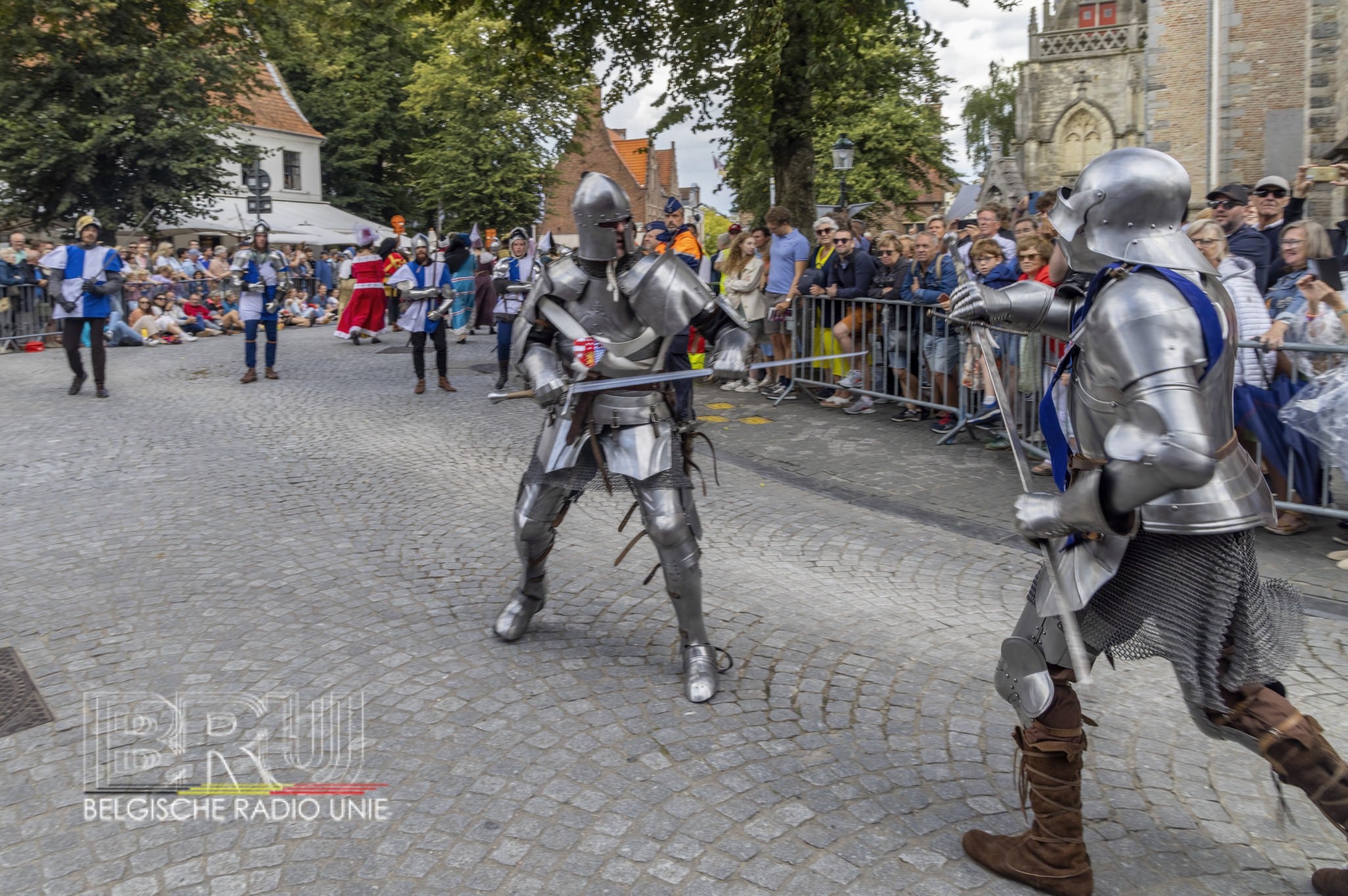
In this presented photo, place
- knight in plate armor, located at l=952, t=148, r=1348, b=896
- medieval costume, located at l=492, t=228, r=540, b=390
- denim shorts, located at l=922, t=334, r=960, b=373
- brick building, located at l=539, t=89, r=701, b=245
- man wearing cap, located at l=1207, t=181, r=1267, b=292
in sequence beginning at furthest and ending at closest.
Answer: brick building, located at l=539, t=89, r=701, b=245 < medieval costume, located at l=492, t=228, r=540, b=390 < denim shorts, located at l=922, t=334, r=960, b=373 < man wearing cap, located at l=1207, t=181, r=1267, b=292 < knight in plate armor, located at l=952, t=148, r=1348, b=896

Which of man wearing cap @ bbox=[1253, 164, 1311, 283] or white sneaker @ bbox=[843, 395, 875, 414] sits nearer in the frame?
man wearing cap @ bbox=[1253, 164, 1311, 283]

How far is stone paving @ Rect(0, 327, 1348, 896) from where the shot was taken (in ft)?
10.1

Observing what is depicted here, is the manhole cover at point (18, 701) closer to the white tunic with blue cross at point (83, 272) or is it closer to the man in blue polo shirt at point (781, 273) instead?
the man in blue polo shirt at point (781, 273)

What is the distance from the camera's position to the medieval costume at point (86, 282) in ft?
37.8

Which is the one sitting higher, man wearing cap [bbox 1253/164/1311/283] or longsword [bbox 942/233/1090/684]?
man wearing cap [bbox 1253/164/1311/283]

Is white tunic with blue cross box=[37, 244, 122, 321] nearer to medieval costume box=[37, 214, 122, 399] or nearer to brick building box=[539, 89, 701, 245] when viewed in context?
medieval costume box=[37, 214, 122, 399]

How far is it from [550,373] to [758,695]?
4.84ft

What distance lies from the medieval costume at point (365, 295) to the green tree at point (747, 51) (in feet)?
13.4

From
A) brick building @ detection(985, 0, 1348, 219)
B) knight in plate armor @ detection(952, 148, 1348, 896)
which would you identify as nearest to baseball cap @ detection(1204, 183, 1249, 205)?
knight in plate armor @ detection(952, 148, 1348, 896)

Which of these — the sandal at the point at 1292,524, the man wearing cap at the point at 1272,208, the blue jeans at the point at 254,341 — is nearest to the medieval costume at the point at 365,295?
the blue jeans at the point at 254,341

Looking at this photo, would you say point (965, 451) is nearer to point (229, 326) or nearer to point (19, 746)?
point (19, 746)

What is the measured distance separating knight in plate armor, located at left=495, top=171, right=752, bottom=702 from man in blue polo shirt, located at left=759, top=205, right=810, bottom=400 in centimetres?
675

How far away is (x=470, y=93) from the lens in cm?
3638

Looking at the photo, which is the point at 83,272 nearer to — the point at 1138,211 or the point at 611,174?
the point at 1138,211
